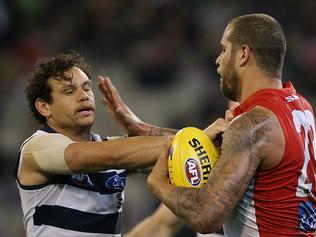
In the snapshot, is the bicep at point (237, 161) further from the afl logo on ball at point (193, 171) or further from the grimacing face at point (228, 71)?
the grimacing face at point (228, 71)

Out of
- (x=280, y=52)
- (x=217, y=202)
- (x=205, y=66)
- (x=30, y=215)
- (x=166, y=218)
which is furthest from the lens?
(x=205, y=66)

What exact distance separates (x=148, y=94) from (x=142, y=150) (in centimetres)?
713

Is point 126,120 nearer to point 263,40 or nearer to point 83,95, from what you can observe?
point 83,95

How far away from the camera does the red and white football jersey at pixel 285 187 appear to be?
4449 mm

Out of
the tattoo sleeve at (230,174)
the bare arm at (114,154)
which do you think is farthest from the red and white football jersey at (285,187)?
the bare arm at (114,154)

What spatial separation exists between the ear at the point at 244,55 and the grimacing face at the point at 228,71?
52mm

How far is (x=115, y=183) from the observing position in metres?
5.30

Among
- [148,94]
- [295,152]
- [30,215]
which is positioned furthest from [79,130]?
[148,94]

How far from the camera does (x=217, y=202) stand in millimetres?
4266

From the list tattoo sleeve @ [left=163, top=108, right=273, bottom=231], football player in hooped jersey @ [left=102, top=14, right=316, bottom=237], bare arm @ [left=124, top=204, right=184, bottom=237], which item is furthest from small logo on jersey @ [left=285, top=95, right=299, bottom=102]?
bare arm @ [left=124, top=204, right=184, bottom=237]

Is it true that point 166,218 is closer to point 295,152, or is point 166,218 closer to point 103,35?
point 295,152

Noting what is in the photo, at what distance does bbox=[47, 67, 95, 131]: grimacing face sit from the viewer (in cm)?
531

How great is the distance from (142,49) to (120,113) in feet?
20.9

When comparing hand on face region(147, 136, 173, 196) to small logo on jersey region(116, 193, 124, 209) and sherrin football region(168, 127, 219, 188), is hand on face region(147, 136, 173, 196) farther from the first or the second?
small logo on jersey region(116, 193, 124, 209)
